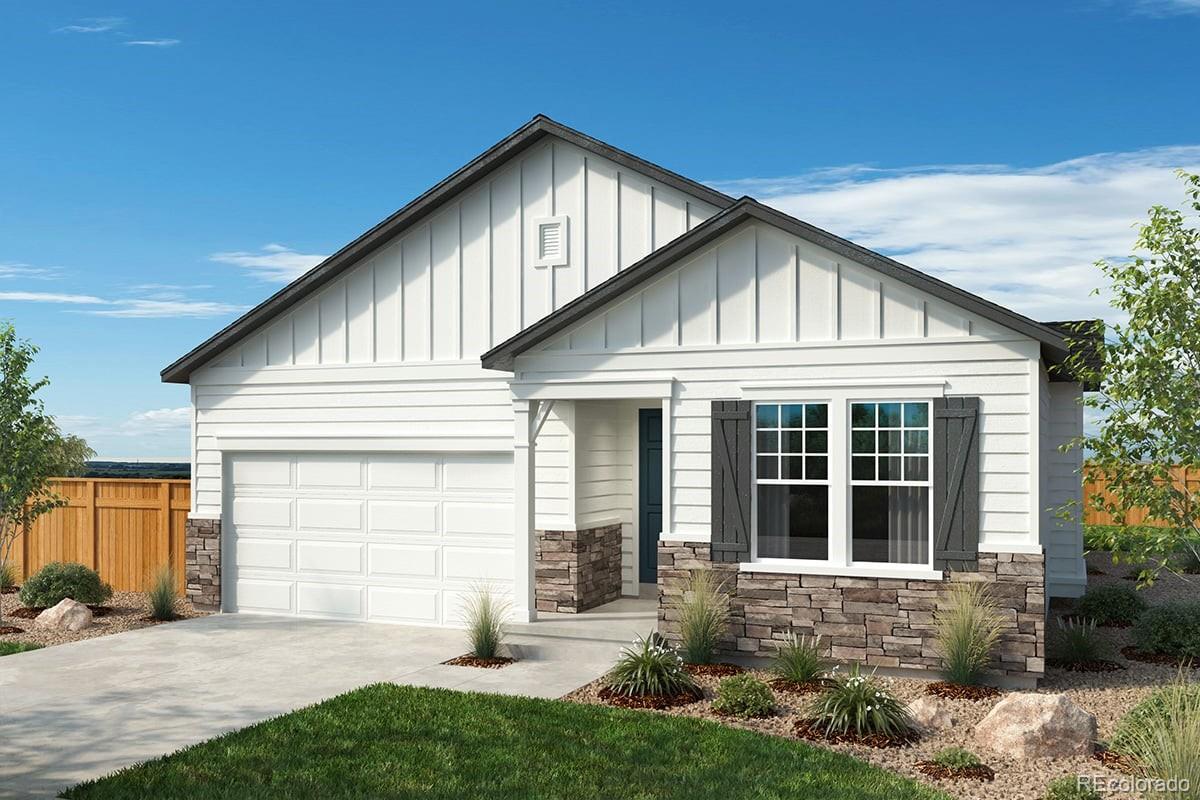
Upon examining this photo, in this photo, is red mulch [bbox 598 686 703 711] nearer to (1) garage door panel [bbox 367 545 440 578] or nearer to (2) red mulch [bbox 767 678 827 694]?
(2) red mulch [bbox 767 678 827 694]

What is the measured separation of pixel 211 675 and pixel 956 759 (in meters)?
7.27

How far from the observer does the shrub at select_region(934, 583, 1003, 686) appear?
32.1 feet

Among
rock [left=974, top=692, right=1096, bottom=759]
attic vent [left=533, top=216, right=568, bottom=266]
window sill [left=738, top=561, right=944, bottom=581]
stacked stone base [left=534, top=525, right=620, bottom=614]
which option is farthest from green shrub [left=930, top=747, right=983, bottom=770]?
attic vent [left=533, top=216, right=568, bottom=266]

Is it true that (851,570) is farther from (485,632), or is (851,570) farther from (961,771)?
(485,632)

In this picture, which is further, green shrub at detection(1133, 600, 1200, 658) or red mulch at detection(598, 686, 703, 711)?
green shrub at detection(1133, 600, 1200, 658)

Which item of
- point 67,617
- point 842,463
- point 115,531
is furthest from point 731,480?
point 115,531

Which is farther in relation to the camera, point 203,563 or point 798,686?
point 203,563

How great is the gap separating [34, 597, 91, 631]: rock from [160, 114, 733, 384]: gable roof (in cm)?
333

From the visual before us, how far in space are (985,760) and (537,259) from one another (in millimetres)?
8377

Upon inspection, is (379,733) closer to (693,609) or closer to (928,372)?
(693,609)

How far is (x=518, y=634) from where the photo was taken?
11945mm

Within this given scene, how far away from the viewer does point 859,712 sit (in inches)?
336

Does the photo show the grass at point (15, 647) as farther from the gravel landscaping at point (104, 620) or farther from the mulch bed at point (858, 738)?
the mulch bed at point (858, 738)

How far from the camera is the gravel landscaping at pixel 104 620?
43.2 ft
